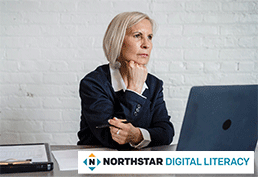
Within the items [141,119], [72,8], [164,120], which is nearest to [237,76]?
[164,120]

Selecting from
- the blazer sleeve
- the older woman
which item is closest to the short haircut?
the older woman

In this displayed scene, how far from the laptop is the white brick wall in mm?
1167

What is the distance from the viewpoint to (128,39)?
1.37 meters

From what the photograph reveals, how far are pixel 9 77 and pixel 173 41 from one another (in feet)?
3.72

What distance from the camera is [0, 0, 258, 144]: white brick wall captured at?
1.90m

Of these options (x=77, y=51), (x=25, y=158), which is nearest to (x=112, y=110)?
(x=25, y=158)

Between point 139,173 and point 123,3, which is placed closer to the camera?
point 139,173

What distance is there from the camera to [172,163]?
2.71 feet

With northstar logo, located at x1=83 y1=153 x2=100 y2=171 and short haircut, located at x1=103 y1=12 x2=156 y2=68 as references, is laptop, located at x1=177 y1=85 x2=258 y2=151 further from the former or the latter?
short haircut, located at x1=103 y1=12 x2=156 y2=68

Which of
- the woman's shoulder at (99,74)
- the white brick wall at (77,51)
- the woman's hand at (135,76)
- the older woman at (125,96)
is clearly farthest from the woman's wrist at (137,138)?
the white brick wall at (77,51)

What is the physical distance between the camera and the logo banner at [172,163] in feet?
2.57

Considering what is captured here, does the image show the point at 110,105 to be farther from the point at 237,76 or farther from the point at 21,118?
the point at 237,76

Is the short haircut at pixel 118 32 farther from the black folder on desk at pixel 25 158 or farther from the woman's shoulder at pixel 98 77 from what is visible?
the black folder on desk at pixel 25 158

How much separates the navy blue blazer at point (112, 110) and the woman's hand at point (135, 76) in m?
0.05
